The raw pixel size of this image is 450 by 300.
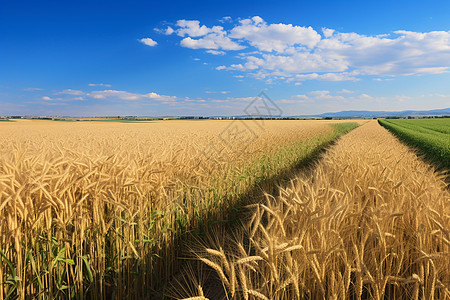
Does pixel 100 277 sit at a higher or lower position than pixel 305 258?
lower

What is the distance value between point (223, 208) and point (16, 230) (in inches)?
111

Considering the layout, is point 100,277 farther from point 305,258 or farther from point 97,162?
point 305,258

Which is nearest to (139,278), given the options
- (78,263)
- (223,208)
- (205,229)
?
(78,263)

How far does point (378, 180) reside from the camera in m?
3.30

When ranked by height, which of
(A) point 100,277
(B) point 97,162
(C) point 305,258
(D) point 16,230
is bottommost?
(A) point 100,277

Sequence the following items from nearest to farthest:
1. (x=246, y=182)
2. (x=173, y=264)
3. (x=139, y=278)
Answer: (x=139, y=278)
(x=173, y=264)
(x=246, y=182)

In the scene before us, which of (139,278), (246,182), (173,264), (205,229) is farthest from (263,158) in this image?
(139,278)

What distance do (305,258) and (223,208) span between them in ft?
8.81

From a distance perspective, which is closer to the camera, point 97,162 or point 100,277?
point 100,277

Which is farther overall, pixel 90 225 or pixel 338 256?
pixel 90 225

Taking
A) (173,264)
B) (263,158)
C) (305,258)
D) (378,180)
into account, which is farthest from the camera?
(263,158)

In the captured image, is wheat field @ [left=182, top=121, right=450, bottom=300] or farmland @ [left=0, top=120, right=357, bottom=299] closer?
wheat field @ [left=182, top=121, right=450, bottom=300]

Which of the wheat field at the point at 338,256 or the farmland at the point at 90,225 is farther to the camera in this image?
the farmland at the point at 90,225

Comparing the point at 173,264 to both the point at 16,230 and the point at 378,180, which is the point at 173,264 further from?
the point at 378,180
